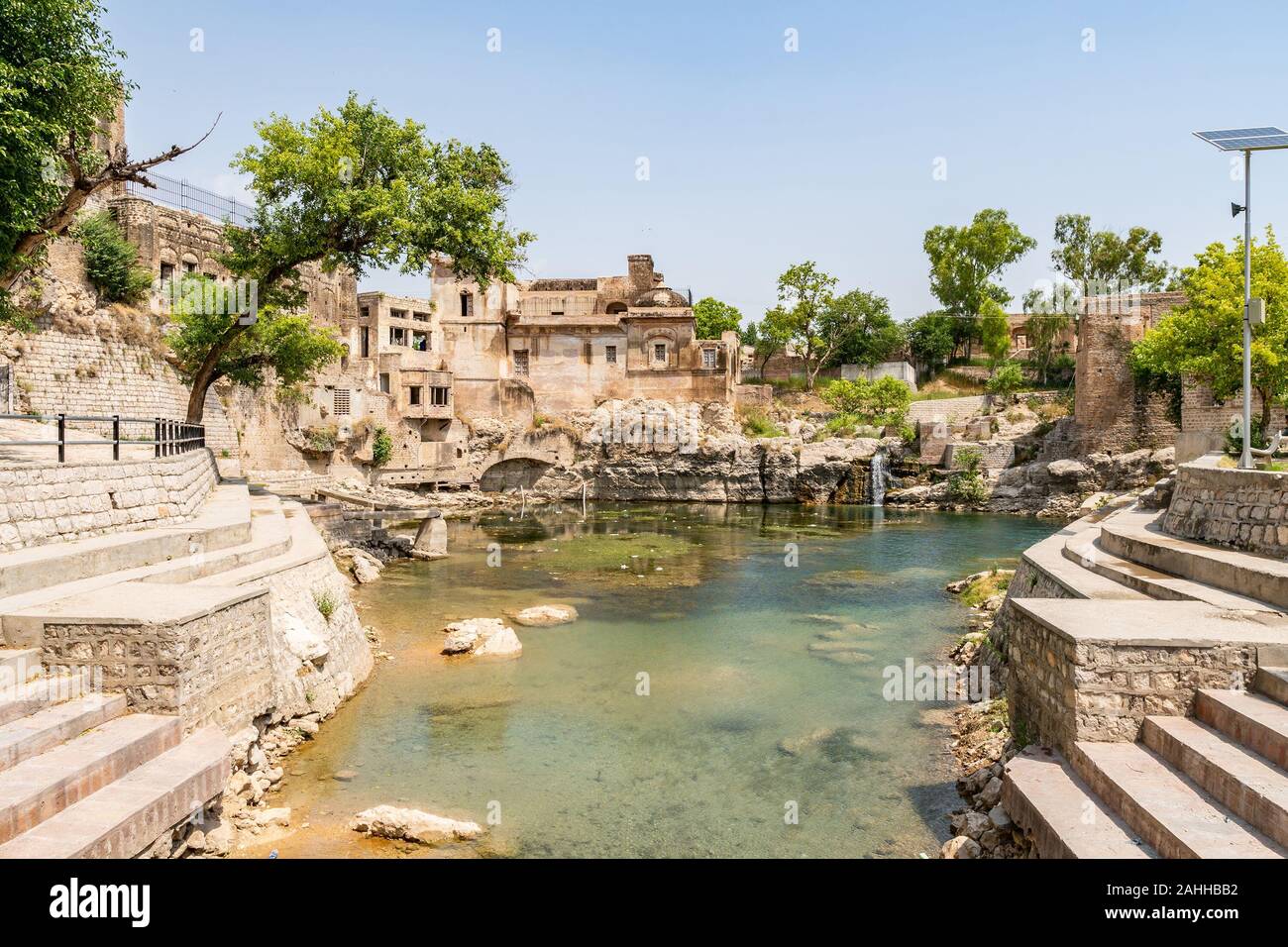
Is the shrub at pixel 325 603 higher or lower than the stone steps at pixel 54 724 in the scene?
lower

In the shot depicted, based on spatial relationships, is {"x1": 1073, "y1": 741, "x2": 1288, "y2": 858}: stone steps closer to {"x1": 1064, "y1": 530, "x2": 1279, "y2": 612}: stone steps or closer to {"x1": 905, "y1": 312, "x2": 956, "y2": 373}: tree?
{"x1": 1064, "y1": 530, "x2": 1279, "y2": 612}: stone steps

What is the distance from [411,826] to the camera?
8.00 meters

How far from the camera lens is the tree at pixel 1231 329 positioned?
2473cm

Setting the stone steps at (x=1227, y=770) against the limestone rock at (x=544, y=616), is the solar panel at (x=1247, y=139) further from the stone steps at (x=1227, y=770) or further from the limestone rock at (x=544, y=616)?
the limestone rock at (x=544, y=616)

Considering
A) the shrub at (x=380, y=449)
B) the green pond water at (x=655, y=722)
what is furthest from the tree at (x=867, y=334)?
the green pond water at (x=655, y=722)

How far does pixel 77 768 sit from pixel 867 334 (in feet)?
189

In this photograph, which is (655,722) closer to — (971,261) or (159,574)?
A: (159,574)

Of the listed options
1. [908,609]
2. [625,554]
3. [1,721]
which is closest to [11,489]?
[1,721]

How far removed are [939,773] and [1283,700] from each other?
3.92m

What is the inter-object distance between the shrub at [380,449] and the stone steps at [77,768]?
36227 millimetres

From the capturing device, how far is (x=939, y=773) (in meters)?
9.63

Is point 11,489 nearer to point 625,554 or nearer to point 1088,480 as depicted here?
point 625,554

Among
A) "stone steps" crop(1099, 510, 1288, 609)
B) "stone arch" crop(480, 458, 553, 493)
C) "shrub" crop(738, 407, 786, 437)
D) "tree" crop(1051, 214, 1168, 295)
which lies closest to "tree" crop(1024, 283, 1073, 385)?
"tree" crop(1051, 214, 1168, 295)

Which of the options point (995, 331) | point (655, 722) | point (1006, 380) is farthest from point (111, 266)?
point (995, 331)
